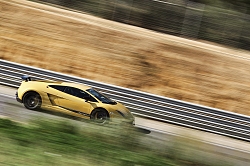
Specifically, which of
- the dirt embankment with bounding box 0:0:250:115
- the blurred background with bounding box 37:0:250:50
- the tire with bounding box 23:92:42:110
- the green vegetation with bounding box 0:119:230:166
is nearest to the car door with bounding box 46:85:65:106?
the tire with bounding box 23:92:42:110

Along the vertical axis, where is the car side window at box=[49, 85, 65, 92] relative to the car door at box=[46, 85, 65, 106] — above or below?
above

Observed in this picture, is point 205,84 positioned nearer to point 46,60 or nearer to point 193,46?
point 193,46

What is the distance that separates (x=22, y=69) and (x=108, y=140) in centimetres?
1035

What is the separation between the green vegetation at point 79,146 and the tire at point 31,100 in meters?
6.00

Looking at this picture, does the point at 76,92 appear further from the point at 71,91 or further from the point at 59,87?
the point at 59,87

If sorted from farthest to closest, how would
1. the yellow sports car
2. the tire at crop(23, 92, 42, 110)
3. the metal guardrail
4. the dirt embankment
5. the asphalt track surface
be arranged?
the dirt embankment
the metal guardrail
the tire at crop(23, 92, 42, 110)
the yellow sports car
the asphalt track surface

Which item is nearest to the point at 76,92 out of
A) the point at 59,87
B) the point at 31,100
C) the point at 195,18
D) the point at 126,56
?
the point at 59,87

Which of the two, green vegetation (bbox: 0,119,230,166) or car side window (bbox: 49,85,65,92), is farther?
car side window (bbox: 49,85,65,92)

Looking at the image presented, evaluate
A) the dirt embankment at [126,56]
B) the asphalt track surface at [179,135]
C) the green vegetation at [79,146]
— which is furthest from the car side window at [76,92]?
the dirt embankment at [126,56]

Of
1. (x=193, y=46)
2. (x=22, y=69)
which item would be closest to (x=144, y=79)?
(x=193, y=46)

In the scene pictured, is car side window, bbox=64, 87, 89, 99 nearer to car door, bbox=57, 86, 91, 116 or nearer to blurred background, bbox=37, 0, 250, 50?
car door, bbox=57, 86, 91, 116

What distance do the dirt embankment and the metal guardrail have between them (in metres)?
3.42

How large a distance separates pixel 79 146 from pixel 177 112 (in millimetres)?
9424

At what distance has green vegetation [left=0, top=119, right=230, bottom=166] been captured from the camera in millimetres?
5348
